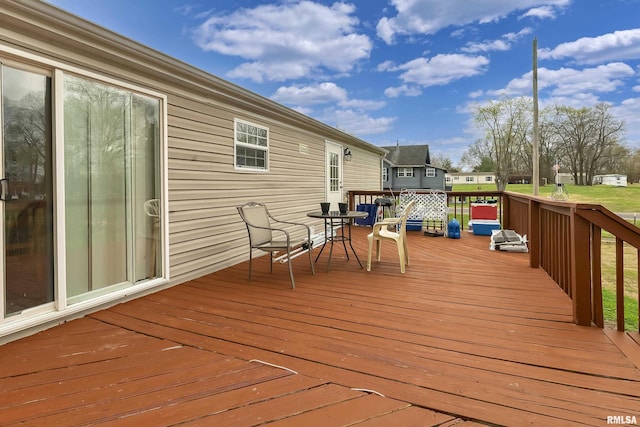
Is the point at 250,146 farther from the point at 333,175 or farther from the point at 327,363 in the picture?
the point at 327,363

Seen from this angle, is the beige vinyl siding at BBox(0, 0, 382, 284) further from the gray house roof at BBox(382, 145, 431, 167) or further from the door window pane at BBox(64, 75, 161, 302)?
the gray house roof at BBox(382, 145, 431, 167)

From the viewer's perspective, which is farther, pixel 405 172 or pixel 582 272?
pixel 405 172

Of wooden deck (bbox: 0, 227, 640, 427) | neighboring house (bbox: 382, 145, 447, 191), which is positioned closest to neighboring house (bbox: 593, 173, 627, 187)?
neighboring house (bbox: 382, 145, 447, 191)

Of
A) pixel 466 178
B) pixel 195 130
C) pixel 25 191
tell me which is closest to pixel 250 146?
pixel 195 130

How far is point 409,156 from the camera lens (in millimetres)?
27266

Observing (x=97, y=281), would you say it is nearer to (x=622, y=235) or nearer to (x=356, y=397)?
(x=356, y=397)

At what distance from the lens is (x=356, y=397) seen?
5.25 ft

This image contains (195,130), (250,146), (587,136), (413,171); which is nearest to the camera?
(195,130)

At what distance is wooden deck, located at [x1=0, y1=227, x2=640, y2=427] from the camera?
1.49 metres

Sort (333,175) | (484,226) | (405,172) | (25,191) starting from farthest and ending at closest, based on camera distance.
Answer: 1. (405,172)
2. (333,175)
3. (484,226)
4. (25,191)

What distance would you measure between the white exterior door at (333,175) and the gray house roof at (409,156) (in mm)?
18440

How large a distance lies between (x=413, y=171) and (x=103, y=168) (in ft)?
85.2

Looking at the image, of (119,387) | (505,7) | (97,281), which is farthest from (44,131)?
(505,7)

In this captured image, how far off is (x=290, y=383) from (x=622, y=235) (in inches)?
88.9
